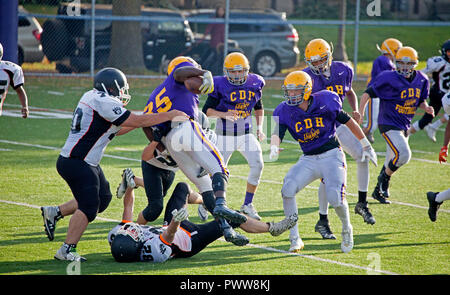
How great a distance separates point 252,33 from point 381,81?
11.4 meters

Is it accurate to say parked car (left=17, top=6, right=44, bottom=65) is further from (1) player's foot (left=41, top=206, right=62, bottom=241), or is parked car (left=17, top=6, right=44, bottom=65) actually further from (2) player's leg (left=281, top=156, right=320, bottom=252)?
(2) player's leg (left=281, top=156, right=320, bottom=252)

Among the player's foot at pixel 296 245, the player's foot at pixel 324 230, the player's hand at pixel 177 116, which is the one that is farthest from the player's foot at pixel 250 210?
the player's hand at pixel 177 116

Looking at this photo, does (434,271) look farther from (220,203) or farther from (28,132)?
(28,132)

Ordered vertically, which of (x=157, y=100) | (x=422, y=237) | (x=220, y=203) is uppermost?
(x=157, y=100)

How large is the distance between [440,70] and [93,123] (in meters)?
7.26

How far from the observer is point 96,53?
1920 centimetres

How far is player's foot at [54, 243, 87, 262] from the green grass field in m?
0.11

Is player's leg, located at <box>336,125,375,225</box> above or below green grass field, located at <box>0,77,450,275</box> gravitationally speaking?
above

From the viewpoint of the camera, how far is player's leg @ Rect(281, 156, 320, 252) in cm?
660

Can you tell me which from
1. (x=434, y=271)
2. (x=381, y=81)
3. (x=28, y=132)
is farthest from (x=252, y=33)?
(x=434, y=271)

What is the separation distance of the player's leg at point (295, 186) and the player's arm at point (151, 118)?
1192mm

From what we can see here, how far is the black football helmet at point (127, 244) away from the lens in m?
6.00

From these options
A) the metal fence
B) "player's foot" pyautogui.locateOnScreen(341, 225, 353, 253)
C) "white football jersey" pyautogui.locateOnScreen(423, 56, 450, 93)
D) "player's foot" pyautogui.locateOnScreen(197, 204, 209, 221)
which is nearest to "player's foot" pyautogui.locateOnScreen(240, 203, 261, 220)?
"player's foot" pyautogui.locateOnScreen(197, 204, 209, 221)

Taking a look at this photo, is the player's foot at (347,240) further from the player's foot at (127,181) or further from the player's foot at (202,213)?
the player's foot at (127,181)
